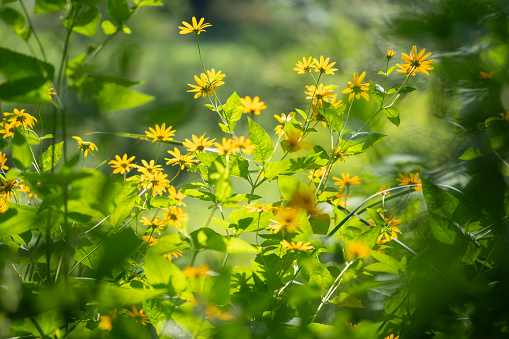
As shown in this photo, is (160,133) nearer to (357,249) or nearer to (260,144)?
(260,144)

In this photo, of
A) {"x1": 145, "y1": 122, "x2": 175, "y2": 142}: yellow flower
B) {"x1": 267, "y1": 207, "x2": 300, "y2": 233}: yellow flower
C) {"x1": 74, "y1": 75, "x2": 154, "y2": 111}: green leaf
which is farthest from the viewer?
{"x1": 145, "y1": 122, "x2": 175, "y2": 142}: yellow flower

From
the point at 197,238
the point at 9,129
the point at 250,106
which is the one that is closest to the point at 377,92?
the point at 250,106

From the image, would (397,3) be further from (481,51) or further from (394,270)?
(394,270)

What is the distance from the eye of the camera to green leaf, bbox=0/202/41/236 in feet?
0.85

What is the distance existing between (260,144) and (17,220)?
22 cm

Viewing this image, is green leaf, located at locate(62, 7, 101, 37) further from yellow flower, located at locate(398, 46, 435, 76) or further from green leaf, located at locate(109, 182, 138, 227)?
yellow flower, located at locate(398, 46, 435, 76)

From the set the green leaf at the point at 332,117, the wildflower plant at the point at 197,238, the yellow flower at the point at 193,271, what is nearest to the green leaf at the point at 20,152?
the wildflower plant at the point at 197,238

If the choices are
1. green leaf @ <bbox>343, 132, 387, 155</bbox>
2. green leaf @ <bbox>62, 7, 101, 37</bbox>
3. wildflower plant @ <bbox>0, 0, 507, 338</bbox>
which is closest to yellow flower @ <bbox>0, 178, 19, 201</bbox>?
wildflower plant @ <bbox>0, 0, 507, 338</bbox>

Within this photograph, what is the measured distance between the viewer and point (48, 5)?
0.24 metres

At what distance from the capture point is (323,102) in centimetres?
47

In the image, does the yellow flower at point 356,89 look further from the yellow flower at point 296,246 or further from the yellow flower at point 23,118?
the yellow flower at point 23,118

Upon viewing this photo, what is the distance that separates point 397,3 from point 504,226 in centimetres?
19

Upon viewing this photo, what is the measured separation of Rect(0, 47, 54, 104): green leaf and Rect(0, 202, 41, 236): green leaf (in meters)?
0.08

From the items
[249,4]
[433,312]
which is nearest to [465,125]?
[433,312]
